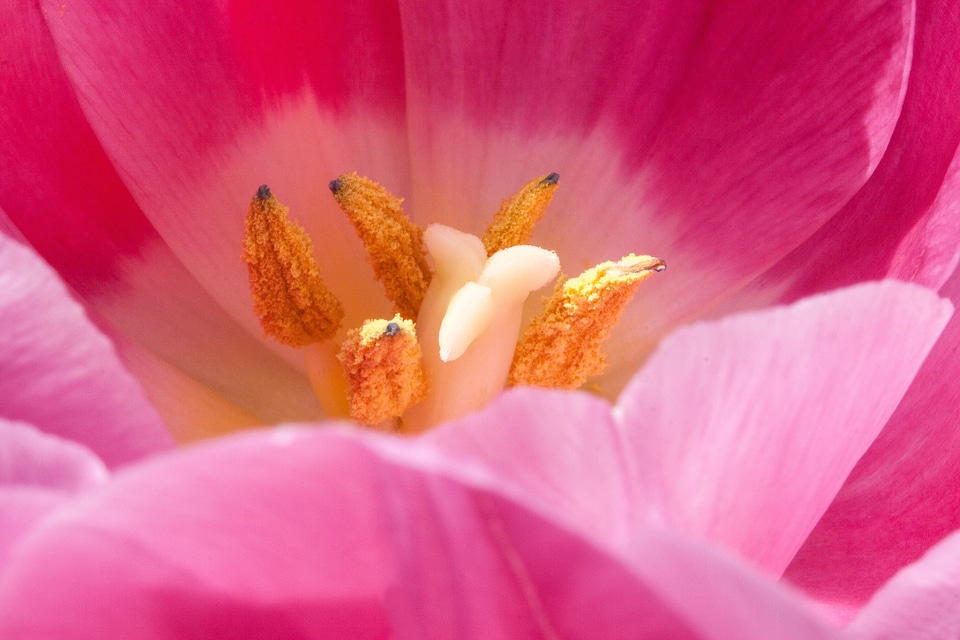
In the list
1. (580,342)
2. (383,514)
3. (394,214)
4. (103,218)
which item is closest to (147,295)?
(103,218)

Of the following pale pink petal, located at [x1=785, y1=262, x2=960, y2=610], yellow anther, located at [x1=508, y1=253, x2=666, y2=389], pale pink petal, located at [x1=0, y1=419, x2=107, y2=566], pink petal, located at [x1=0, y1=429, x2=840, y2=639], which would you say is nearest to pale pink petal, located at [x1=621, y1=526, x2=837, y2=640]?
pink petal, located at [x1=0, y1=429, x2=840, y2=639]

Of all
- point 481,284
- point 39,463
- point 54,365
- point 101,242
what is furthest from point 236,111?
point 39,463

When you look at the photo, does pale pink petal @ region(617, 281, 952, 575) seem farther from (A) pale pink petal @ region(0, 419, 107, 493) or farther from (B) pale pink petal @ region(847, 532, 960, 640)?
(A) pale pink petal @ region(0, 419, 107, 493)

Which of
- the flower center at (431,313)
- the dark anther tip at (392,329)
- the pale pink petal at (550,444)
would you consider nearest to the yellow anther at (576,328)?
the flower center at (431,313)

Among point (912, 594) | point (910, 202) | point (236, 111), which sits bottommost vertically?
point (912, 594)

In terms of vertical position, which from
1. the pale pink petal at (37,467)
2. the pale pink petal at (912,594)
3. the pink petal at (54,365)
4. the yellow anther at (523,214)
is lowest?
the pale pink petal at (912,594)

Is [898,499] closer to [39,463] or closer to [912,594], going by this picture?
[912,594]

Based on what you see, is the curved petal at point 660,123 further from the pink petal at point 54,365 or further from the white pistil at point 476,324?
the pink petal at point 54,365
